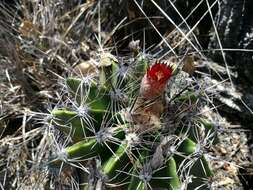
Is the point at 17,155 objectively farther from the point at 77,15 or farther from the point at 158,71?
the point at 158,71

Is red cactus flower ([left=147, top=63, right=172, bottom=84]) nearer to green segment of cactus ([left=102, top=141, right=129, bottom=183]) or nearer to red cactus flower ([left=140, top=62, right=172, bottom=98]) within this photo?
red cactus flower ([left=140, top=62, right=172, bottom=98])

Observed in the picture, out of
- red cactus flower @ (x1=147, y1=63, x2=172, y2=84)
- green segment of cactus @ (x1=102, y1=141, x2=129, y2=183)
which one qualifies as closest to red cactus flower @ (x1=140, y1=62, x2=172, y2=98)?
red cactus flower @ (x1=147, y1=63, x2=172, y2=84)

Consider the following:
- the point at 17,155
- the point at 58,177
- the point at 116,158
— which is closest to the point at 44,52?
the point at 17,155

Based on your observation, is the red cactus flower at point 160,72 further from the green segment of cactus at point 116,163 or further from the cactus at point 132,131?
the green segment of cactus at point 116,163

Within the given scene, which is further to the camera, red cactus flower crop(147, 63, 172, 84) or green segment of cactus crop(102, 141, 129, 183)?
green segment of cactus crop(102, 141, 129, 183)

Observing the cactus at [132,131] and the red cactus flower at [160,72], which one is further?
the cactus at [132,131]

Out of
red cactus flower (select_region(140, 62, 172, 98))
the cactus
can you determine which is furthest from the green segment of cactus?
red cactus flower (select_region(140, 62, 172, 98))

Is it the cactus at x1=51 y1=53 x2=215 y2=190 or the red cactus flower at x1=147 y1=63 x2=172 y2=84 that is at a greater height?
the red cactus flower at x1=147 y1=63 x2=172 y2=84

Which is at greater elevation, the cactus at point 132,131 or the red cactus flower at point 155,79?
the red cactus flower at point 155,79

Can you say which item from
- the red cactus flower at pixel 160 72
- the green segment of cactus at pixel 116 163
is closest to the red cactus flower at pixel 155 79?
the red cactus flower at pixel 160 72
